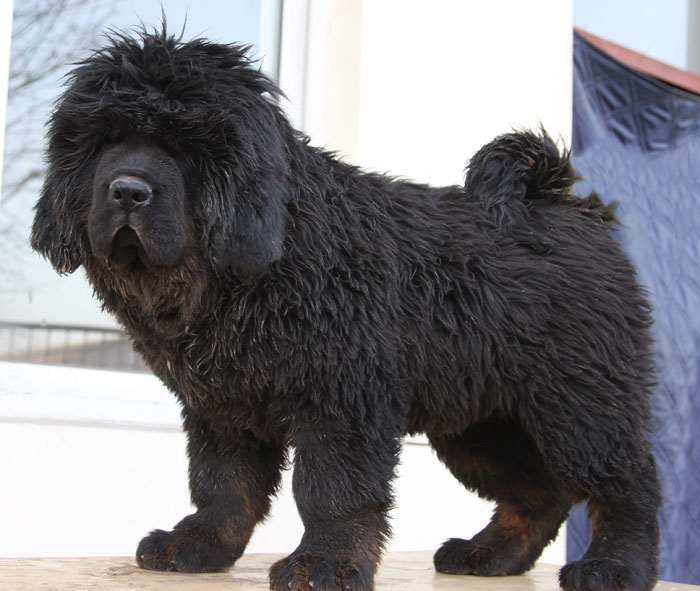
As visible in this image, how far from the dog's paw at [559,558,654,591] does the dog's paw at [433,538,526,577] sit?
444 mm

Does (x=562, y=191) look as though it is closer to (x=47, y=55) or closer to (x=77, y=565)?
(x=77, y=565)

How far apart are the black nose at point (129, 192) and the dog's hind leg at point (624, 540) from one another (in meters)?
1.63

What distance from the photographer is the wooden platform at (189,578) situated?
2.25 meters

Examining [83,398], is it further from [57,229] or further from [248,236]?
[248,236]

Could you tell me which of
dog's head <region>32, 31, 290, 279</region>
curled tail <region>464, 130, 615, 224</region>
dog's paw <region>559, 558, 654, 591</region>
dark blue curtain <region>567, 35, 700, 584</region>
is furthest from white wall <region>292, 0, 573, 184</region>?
dog's paw <region>559, 558, 654, 591</region>

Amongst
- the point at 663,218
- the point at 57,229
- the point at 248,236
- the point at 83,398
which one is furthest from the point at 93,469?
the point at 663,218

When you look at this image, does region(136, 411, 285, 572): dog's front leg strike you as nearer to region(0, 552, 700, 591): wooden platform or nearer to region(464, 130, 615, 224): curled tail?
region(0, 552, 700, 591): wooden platform

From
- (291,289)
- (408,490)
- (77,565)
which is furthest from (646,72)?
(77,565)

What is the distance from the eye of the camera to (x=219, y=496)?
272cm

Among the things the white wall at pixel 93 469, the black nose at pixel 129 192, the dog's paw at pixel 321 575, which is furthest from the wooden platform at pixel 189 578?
the black nose at pixel 129 192

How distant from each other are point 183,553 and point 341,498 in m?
0.64

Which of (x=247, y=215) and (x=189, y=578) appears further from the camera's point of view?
(x=189, y=578)

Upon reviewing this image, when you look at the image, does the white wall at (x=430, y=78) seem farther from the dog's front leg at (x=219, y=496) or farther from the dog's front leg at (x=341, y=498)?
the dog's front leg at (x=341, y=498)

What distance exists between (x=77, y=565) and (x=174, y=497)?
1.13 metres
